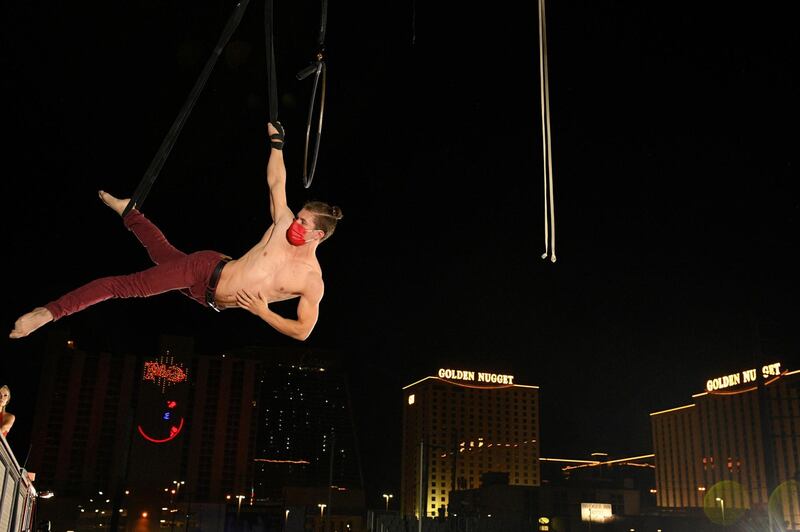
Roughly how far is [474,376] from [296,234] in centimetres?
12938

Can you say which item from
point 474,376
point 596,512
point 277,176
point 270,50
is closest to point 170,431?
point 596,512

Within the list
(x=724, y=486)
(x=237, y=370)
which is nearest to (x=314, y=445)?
(x=237, y=370)

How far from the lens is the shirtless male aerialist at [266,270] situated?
4.50 meters

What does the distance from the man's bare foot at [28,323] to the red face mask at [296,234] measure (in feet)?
4.76

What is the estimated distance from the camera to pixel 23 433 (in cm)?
1650

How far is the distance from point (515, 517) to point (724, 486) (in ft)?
150

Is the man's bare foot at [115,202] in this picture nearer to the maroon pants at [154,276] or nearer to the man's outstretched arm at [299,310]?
the maroon pants at [154,276]

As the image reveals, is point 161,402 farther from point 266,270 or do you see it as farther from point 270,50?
point 270,50

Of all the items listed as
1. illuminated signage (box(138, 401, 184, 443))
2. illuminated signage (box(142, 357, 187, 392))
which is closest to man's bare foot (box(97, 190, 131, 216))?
illuminated signage (box(138, 401, 184, 443))

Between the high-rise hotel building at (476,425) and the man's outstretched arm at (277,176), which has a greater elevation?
the high-rise hotel building at (476,425)

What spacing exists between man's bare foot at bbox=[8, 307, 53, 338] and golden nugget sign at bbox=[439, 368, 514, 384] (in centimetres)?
12554

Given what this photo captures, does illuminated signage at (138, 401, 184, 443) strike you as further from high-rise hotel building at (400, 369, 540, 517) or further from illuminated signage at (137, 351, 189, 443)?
high-rise hotel building at (400, 369, 540, 517)

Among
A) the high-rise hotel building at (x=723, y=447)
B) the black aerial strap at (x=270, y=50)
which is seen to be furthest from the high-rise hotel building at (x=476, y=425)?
the black aerial strap at (x=270, y=50)

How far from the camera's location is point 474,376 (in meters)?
132
